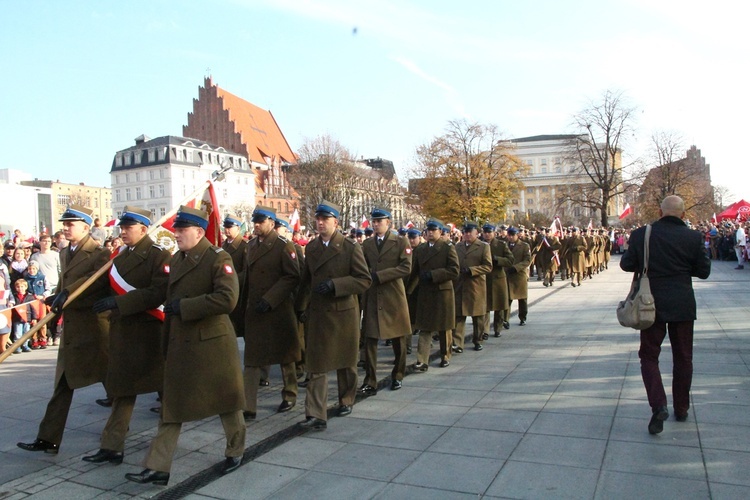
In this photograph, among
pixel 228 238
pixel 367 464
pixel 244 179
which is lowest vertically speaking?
pixel 367 464

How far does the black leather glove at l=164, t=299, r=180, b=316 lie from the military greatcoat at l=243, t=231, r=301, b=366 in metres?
→ 1.76

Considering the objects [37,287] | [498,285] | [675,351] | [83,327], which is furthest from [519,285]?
[37,287]

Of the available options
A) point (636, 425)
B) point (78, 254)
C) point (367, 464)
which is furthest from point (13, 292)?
point (636, 425)

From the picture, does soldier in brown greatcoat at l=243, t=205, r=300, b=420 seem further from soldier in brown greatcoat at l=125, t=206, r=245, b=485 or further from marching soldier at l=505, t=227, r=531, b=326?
marching soldier at l=505, t=227, r=531, b=326

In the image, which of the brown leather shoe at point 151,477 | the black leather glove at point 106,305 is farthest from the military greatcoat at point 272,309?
the brown leather shoe at point 151,477

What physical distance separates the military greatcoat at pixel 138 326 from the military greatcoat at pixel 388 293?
255 centimetres

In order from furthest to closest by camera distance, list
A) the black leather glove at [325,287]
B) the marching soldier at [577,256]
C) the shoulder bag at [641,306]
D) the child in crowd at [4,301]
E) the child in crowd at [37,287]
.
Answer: the marching soldier at [577,256], the child in crowd at [37,287], the child in crowd at [4,301], the black leather glove at [325,287], the shoulder bag at [641,306]

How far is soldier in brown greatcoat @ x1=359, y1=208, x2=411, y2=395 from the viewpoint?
7137 mm

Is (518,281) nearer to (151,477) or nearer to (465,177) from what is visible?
(151,477)

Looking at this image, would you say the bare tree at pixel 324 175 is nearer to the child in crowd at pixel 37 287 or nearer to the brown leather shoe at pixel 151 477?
the child in crowd at pixel 37 287

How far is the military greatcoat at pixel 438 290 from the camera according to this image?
8.30 meters

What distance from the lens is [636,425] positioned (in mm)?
5633

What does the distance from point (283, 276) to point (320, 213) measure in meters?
0.75

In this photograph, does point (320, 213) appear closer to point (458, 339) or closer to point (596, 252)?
point (458, 339)
